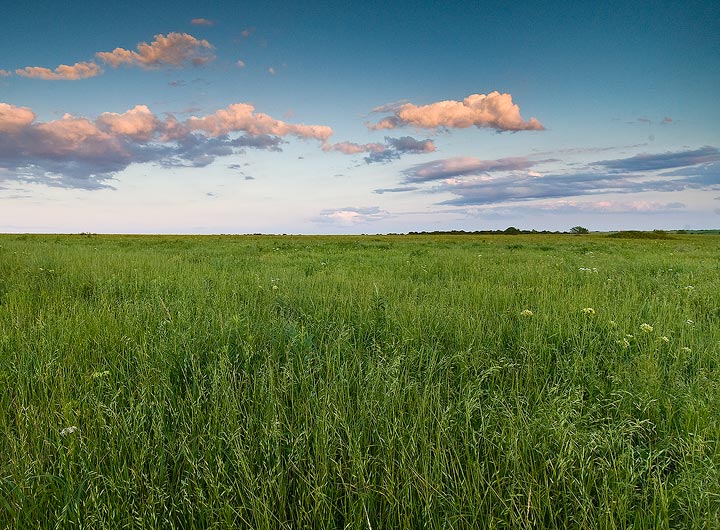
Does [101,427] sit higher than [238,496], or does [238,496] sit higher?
[101,427]

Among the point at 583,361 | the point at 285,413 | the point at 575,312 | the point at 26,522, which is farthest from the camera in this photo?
the point at 575,312

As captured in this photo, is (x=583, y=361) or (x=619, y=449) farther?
(x=583, y=361)

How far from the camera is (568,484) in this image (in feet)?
6.17

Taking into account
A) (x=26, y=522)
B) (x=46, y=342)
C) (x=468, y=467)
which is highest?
(x=46, y=342)

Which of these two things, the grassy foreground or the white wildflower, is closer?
the grassy foreground

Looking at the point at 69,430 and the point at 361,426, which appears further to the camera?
the point at 361,426

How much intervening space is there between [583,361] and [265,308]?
3.67 m

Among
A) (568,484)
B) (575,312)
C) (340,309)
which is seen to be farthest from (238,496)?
(575,312)

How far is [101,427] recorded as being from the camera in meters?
2.23

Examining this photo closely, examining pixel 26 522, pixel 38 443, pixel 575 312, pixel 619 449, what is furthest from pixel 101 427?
pixel 575 312

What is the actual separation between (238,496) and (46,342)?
288 cm

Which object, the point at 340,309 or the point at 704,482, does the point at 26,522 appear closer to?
the point at 704,482

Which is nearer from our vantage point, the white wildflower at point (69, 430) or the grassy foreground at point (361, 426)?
the grassy foreground at point (361, 426)

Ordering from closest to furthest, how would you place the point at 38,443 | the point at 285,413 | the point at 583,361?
1. the point at 38,443
2. the point at 285,413
3. the point at 583,361
